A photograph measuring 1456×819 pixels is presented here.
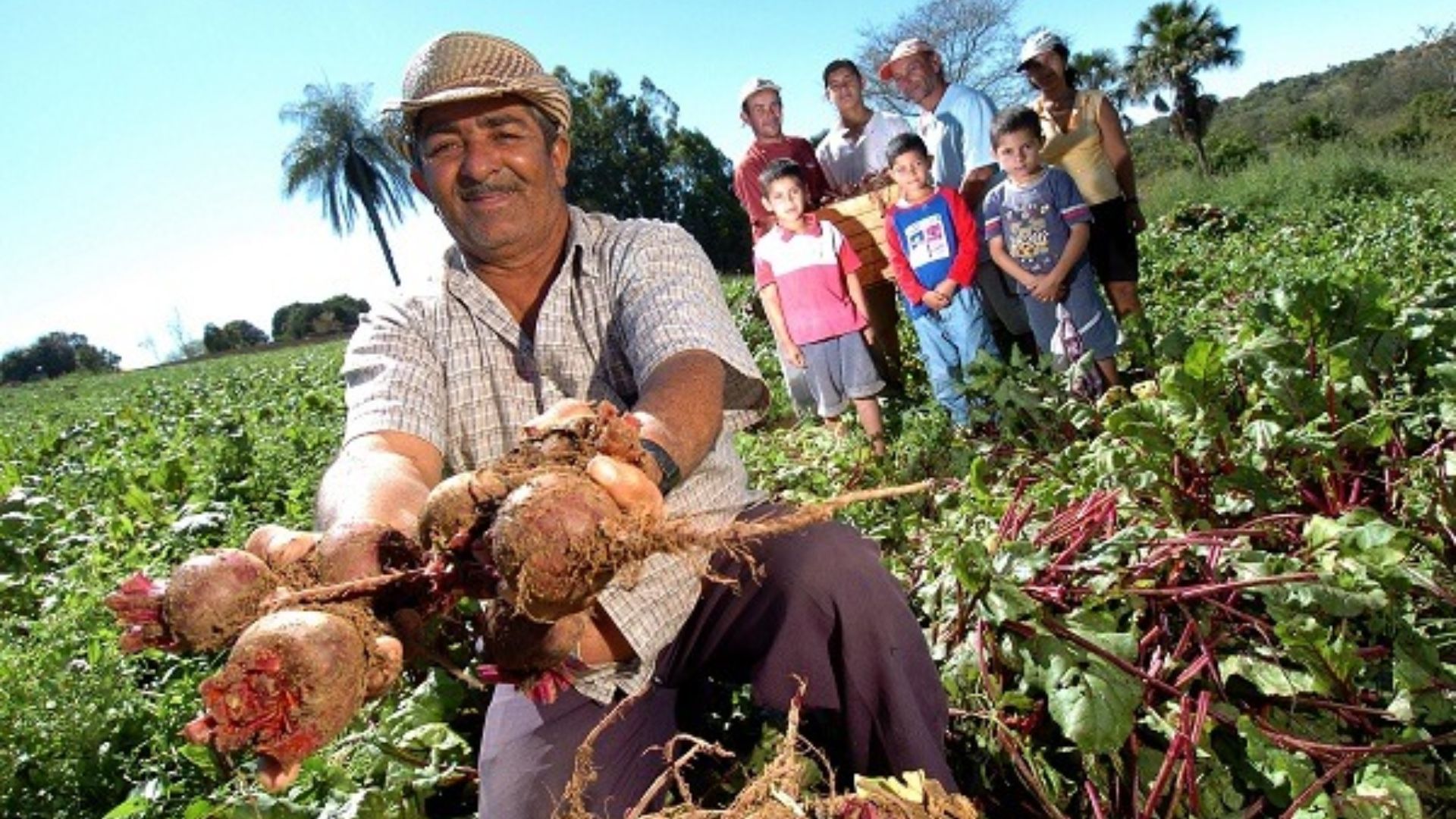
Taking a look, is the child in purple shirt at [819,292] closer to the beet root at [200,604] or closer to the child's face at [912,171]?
the child's face at [912,171]

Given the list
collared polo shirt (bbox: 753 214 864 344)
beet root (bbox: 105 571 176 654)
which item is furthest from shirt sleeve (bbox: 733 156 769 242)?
beet root (bbox: 105 571 176 654)

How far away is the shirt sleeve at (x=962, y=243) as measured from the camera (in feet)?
15.4

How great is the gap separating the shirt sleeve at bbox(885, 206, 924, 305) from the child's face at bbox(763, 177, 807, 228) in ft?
1.51

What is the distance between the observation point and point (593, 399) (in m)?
2.12

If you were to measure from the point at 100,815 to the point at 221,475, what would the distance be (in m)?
A: 4.21

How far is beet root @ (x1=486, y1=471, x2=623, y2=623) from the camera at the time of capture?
3.56 feet

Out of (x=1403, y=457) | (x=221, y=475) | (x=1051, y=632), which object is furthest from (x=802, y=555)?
(x=221, y=475)

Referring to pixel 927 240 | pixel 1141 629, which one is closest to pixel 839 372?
pixel 927 240

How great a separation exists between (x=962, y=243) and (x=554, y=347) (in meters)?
3.11

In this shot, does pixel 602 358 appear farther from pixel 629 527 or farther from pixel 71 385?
pixel 71 385

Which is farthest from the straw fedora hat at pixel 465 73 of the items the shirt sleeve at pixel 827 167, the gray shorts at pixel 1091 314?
the shirt sleeve at pixel 827 167

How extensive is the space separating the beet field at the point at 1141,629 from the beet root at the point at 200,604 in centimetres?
34

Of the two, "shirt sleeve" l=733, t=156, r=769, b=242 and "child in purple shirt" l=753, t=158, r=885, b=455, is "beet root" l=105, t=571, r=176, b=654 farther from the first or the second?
"shirt sleeve" l=733, t=156, r=769, b=242

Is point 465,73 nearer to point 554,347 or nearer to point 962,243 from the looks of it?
point 554,347
